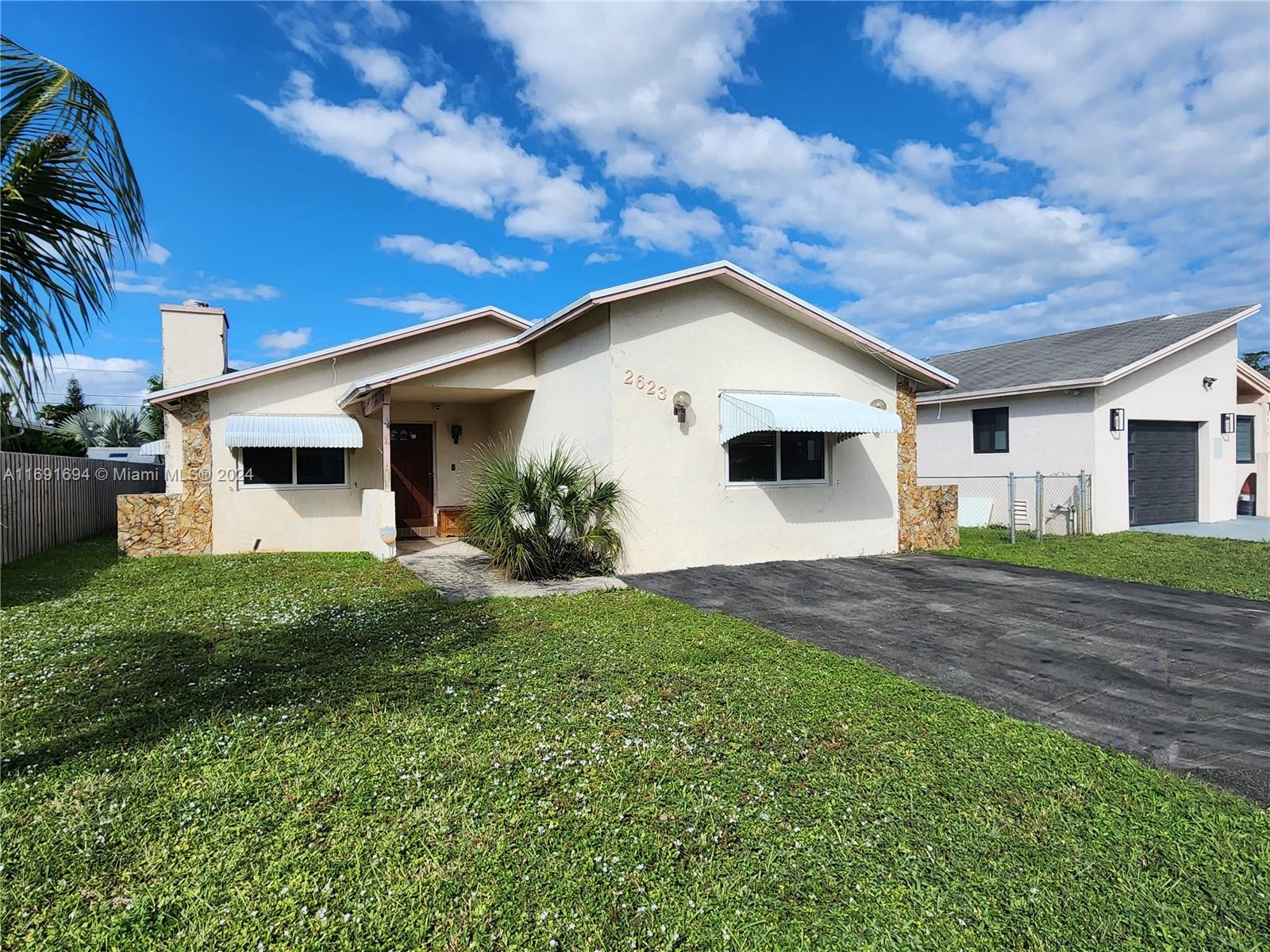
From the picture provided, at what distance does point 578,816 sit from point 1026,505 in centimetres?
1883

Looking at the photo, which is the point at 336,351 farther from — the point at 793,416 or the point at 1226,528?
the point at 1226,528

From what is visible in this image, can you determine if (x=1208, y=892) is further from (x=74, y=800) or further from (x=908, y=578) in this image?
(x=908, y=578)

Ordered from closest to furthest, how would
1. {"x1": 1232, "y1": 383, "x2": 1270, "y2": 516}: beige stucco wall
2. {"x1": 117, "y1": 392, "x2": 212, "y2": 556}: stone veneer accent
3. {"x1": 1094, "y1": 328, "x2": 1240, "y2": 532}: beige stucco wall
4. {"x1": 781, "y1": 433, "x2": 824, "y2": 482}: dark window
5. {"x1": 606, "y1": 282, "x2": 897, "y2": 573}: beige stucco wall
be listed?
{"x1": 606, "y1": 282, "x2": 897, "y2": 573}: beige stucco wall
{"x1": 781, "y1": 433, "x2": 824, "y2": 482}: dark window
{"x1": 117, "y1": 392, "x2": 212, "y2": 556}: stone veneer accent
{"x1": 1094, "y1": 328, "x2": 1240, "y2": 532}: beige stucco wall
{"x1": 1232, "y1": 383, "x2": 1270, "y2": 516}: beige stucco wall

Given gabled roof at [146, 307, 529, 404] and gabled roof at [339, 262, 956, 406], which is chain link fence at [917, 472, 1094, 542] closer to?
gabled roof at [339, 262, 956, 406]

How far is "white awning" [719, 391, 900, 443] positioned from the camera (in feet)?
37.8

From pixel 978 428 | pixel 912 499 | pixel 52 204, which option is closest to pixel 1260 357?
pixel 978 428

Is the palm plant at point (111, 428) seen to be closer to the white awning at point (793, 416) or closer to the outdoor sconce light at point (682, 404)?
the outdoor sconce light at point (682, 404)

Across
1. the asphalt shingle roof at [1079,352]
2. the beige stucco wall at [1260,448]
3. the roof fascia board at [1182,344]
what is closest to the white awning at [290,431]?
the asphalt shingle roof at [1079,352]

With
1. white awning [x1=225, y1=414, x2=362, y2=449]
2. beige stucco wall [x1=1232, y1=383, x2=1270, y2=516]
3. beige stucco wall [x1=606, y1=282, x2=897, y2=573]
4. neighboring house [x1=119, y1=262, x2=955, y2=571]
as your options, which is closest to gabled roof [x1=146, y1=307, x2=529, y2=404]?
neighboring house [x1=119, y1=262, x2=955, y2=571]

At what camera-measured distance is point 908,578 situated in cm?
1153

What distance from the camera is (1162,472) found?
1911 centimetres

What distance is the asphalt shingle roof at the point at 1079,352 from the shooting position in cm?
1811

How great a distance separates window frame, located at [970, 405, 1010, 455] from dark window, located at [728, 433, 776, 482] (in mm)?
10874

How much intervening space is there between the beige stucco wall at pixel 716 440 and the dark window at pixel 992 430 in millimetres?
7979
